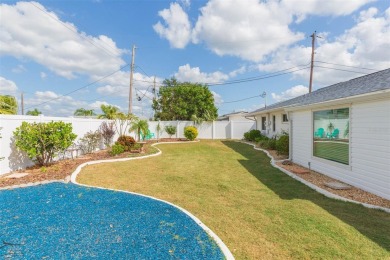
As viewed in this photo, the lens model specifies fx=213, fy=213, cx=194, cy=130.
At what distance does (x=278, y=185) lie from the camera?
6.70m

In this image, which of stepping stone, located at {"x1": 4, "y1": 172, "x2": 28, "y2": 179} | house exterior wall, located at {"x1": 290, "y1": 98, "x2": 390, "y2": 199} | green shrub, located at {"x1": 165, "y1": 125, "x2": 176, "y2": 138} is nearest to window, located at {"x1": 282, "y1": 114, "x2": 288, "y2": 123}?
house exterior wall, located at {"x1": 290, "y1": 98, "x2": 390, "y2": 199}

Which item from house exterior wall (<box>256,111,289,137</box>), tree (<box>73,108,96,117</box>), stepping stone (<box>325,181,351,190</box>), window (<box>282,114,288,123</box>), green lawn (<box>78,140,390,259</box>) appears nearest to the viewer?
green lawn (<box>78,140,390,259</box>)

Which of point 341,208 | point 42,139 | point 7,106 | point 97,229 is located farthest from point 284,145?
point 7,106

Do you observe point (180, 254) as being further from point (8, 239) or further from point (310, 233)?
point (8, 239)

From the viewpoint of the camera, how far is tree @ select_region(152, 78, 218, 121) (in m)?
29.8

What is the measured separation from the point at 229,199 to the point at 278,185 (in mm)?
2112

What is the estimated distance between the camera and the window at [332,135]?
6750 millimetres

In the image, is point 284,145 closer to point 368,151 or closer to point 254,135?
point 368,151

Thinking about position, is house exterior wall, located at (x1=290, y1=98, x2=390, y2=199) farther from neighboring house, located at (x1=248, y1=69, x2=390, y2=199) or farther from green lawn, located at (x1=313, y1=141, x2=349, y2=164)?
green lawn, located at (x1=313, y1=141, x2=349, y2=164)

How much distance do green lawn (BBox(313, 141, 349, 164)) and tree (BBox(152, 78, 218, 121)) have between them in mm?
20782

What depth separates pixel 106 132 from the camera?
46.3ft

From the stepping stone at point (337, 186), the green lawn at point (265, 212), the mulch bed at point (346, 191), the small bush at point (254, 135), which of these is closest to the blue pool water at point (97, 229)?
the green lawn at point (265, 212)

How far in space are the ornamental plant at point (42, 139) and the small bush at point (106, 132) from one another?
4981 millimetres

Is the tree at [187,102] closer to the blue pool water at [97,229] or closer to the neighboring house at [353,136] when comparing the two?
the neighboring house at [353,136]
